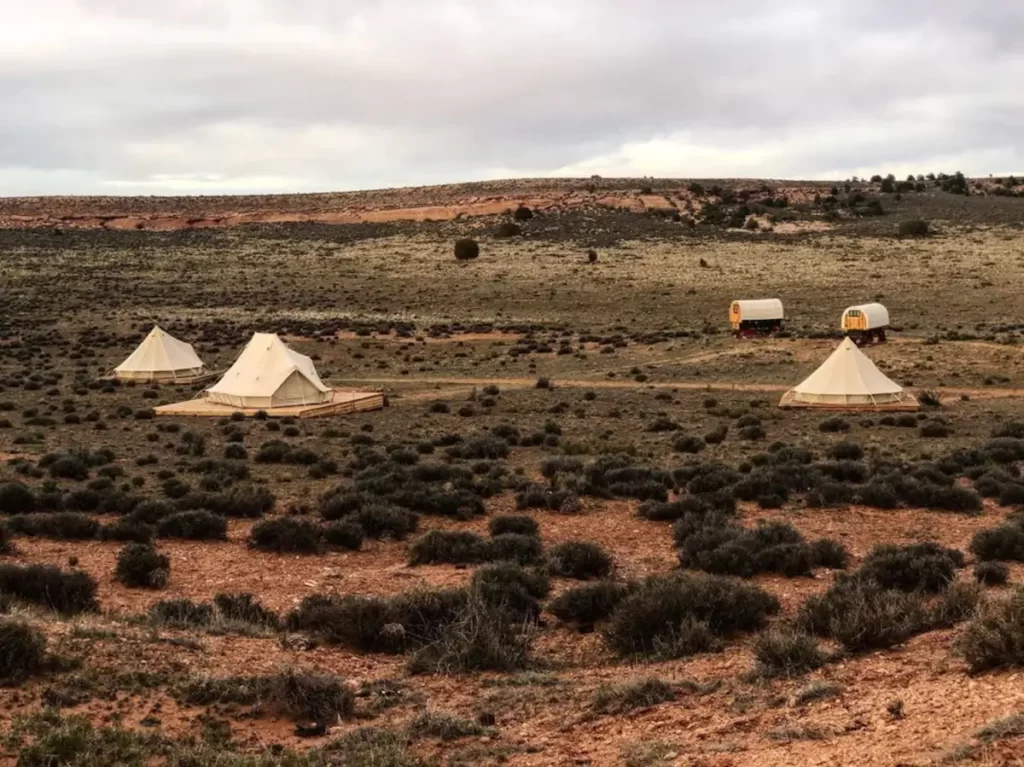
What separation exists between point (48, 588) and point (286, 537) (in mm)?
4081

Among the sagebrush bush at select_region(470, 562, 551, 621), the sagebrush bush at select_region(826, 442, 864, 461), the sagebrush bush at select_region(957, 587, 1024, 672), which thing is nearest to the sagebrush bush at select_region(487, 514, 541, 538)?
the sagebrush bush at select_region(470, 562, 551, 621)

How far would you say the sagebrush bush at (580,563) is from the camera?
45.8 feet

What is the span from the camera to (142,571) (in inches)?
532

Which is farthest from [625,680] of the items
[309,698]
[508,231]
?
[508,231]

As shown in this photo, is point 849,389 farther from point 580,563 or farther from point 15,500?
point 15,500

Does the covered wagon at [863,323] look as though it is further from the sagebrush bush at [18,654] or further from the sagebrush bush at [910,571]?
the sagebrush bush at [18,654]

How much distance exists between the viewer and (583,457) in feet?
78.6

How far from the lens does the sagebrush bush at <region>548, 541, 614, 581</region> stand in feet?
45.8

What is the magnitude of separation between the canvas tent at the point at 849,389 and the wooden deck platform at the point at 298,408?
1187cm

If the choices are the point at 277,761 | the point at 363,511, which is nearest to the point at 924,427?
the point at 363,511

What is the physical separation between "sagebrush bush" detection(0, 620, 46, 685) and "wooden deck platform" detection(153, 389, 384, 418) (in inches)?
868

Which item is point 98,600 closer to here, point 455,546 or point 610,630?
point 455,546

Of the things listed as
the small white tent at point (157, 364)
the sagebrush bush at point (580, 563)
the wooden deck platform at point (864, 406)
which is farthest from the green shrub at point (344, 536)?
the small white tent at point (157, 364)

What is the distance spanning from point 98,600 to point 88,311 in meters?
52.7
